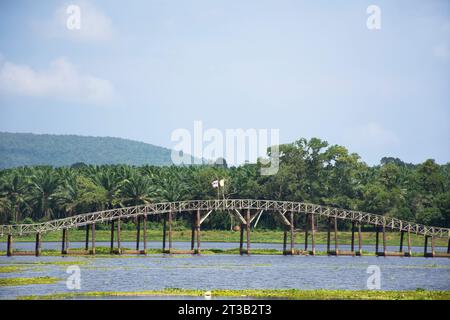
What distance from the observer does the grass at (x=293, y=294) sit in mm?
63875

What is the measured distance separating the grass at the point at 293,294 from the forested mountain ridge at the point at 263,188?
254 feet

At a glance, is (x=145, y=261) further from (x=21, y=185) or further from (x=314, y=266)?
(x=21, y=185)

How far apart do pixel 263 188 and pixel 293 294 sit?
107238mm

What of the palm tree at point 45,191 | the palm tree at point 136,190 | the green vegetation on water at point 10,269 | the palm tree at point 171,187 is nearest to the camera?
the green vegetation on water at point 10,269

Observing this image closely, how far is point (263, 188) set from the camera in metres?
173

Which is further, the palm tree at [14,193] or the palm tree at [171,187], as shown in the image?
the palm tree at [14,193]

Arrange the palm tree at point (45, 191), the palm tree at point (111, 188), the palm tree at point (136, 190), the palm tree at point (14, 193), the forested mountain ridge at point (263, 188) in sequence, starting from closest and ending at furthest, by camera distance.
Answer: the palm tree at point (136, 190) → the palm tree at point (111, 188) → the forested mountain ridge at point (263, 188) → the palm tree at point (14, 193) → the palm tree at point (45, 191)

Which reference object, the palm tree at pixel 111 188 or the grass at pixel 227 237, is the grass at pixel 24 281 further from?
the grass at pixel 227 237

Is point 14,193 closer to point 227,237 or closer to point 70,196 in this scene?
point 70,196

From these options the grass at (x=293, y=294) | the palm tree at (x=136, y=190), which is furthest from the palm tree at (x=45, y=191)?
the grass at (x=293, y=294)

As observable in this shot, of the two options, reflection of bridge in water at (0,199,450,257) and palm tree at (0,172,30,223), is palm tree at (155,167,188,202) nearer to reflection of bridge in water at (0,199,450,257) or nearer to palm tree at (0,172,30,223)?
palm tree at (0,172,30,223)

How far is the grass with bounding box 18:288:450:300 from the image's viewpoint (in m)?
63.9

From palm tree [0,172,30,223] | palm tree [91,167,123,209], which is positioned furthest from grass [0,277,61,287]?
palm tree [0,172,30,223]

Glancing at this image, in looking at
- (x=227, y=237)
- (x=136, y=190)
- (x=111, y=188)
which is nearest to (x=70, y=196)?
(x=111, y=188)
